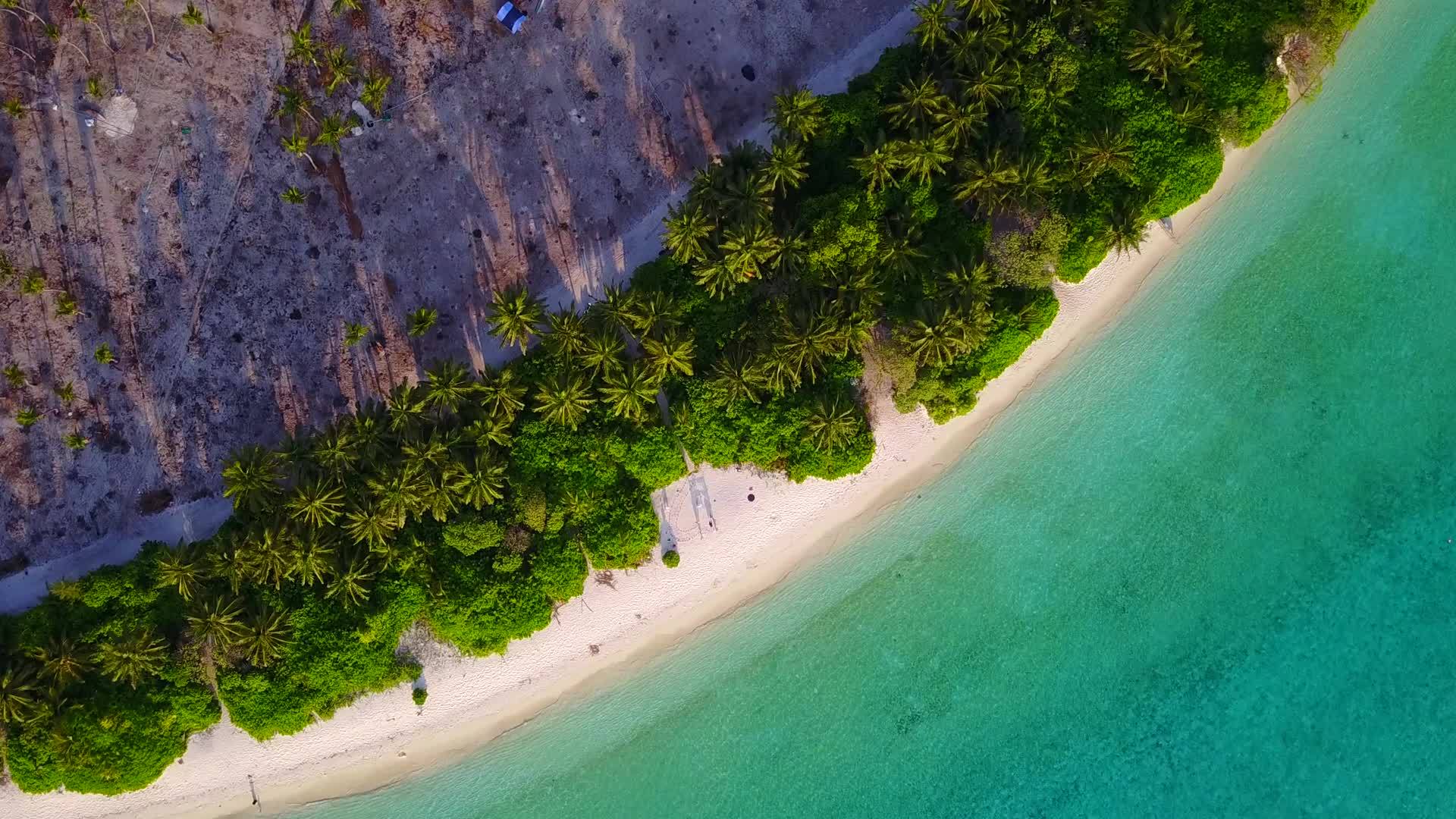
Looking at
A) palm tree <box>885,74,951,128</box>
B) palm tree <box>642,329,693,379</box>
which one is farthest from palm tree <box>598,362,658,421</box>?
palm tree <box>885,74,951,128</box>

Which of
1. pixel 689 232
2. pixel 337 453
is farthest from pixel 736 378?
pixel 337 453

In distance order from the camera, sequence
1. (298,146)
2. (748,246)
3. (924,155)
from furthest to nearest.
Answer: (298,146)
(924,155)
(748,246)

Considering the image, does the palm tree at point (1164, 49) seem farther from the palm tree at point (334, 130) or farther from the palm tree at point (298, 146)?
the palm tree at point (298, 146)

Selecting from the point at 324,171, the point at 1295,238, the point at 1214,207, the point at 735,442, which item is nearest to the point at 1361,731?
the point at 1295,238

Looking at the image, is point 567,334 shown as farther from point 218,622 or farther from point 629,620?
point 218,622

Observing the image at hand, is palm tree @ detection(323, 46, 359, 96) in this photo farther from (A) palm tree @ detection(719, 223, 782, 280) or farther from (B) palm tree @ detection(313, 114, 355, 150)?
(A) palm tree @ detection(719, 223, 782, 280)

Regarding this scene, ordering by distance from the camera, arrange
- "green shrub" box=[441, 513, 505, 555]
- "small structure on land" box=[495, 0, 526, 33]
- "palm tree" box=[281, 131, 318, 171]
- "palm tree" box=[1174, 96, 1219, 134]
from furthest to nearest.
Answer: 1. "small structure on land" box=[495, 0, 526, 33]
2. "palm tree" box=[281, 131, 318, 171]
3. "palm tree" box=[1174, 96, 1219, 134]
4. "green shrub" box=[441, 513, 505, 555]
